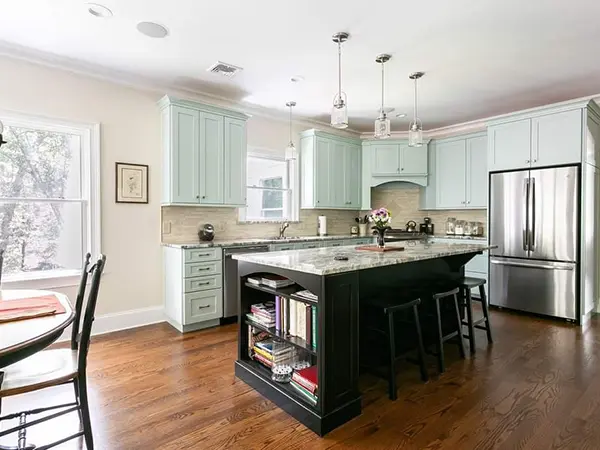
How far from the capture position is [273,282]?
7.82 feet

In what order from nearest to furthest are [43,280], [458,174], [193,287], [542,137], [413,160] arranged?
[43,280]
[193,287]
[542,137]
[458,174]
[413,160]

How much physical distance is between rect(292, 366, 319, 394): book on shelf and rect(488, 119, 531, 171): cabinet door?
3788 millimetres

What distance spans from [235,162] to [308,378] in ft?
9.54

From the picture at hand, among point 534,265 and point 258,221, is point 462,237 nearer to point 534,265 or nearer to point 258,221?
point 534,265

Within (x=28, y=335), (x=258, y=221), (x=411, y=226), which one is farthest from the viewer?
(x=411, y=226)

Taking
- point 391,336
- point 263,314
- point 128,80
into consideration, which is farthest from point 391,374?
point 128,80

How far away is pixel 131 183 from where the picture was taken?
12.7 ft

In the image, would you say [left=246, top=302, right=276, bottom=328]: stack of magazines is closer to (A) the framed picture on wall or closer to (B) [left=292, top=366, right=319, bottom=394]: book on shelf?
(B) [left=292, top=366, right=319, bottom=394]: book on shelf

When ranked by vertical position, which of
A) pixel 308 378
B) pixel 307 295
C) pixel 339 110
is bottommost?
pixel 308 378

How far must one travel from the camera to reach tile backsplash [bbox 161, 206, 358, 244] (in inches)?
165

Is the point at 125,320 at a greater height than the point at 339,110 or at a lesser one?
lesser

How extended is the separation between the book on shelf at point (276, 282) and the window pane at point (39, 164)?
247cm

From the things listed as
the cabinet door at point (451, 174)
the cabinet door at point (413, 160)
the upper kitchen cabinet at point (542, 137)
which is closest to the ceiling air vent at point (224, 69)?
the cabinet door at point (413, 160)

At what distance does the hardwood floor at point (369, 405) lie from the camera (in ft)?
6.31
